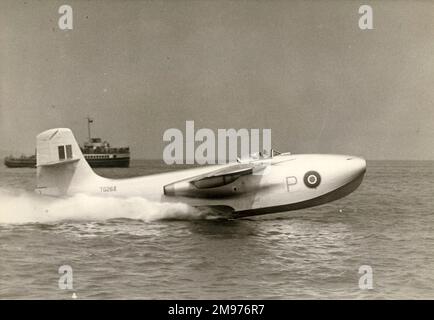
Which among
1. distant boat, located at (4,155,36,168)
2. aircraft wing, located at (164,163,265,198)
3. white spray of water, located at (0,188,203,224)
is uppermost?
aircraft wing, located at (164,163,265,198)

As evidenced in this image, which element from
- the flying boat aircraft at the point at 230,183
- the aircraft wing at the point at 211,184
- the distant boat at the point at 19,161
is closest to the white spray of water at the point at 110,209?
the flying boat aircraft at the point at 230,183

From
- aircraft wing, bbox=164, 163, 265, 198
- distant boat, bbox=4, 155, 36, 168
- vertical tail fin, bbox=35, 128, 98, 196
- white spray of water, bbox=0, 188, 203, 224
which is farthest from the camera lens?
distant boat, bbox=4, 155, 36, 168

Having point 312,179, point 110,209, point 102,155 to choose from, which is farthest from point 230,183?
point 102,155

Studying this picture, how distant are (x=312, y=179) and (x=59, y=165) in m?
10.3

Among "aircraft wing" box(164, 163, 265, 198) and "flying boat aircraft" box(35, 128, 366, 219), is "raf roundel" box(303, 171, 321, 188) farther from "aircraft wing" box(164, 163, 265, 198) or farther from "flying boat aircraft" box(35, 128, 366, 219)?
"aircraft wing" box(164, 163, 265, 198)

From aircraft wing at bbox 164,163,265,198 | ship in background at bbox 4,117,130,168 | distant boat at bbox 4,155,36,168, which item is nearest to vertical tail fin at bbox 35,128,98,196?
aircraft wing at bbox 164,163,265,198

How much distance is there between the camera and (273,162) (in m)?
21.3

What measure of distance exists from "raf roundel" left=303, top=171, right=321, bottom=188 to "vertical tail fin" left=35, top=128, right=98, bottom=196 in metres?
8.76

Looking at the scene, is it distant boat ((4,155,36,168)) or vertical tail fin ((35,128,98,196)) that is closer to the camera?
vertical tail fin ((35,128,98,196))

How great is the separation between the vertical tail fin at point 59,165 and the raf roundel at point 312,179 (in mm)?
8765

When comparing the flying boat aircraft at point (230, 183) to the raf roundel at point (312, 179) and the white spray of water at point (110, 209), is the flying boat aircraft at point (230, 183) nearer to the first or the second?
the raf roundel at point (312, 179)

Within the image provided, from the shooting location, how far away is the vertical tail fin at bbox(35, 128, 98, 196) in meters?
20.3

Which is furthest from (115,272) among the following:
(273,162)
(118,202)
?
(273,162)

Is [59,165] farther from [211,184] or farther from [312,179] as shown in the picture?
[312,179]
